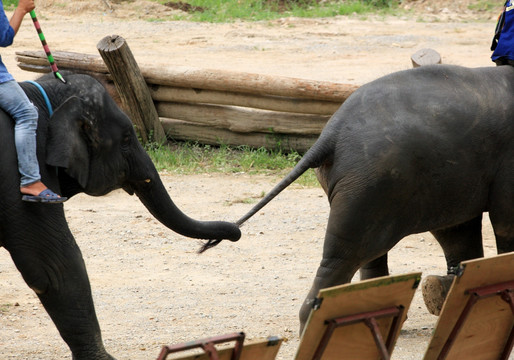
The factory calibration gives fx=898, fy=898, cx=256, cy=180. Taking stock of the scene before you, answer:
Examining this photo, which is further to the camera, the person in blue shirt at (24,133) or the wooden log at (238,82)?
the wooden log at (238,82)

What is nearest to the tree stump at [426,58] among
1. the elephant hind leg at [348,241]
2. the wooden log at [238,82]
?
the wooden log at [238,82]

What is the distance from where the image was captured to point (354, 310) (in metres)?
3.42

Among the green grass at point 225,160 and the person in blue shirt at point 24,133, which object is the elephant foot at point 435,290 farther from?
the green grass at point 225,160

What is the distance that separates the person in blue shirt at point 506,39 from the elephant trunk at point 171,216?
1992 mm

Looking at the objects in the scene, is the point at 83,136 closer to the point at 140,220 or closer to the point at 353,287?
the point at 353,287

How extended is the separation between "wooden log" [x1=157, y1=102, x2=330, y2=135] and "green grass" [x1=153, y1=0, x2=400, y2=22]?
32.9 ft

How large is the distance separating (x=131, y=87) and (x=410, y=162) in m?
5.62

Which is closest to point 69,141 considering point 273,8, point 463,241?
point 463,241

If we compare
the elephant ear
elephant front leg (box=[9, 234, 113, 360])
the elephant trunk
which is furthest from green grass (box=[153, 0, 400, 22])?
elephant front leg (box=[9, 234, 113, 360])

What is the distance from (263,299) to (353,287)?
3008mm

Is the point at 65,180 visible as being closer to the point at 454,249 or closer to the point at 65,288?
the point at 65,288

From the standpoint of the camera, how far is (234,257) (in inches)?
285

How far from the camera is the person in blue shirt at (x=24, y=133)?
417cm

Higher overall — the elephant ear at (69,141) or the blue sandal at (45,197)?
the elephant ear at (69,141)
